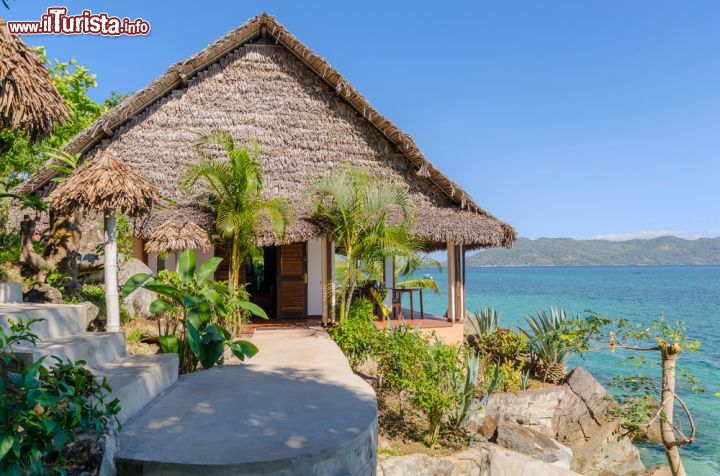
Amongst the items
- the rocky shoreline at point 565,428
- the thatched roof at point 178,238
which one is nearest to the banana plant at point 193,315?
the thatched roof at point 178,238

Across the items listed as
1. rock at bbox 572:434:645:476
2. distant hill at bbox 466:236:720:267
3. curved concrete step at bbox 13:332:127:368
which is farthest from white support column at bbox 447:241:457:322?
distant hill at bbox 466:236:720:267

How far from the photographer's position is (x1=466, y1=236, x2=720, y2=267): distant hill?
141250mm

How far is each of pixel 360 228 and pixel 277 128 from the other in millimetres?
3325

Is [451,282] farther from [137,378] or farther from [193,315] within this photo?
[137,378]

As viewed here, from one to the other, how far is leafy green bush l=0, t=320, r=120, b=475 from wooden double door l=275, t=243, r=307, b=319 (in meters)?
7.71

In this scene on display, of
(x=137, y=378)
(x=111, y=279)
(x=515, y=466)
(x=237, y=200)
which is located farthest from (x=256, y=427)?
(x=237, y=200)

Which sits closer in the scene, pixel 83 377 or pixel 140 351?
pixel 83 377

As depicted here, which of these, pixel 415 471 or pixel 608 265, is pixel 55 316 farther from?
pixel 608 265

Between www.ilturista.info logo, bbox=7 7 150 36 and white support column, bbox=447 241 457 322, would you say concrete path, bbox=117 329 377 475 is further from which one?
www.ilturista.info logo, bbox=7 7 150 36

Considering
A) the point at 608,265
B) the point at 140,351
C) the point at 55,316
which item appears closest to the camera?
the point at 55,316

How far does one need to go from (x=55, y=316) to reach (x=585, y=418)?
308 inches

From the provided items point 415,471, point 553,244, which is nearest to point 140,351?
point 415,471

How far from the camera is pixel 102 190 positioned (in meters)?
4.96

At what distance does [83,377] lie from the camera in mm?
2424
